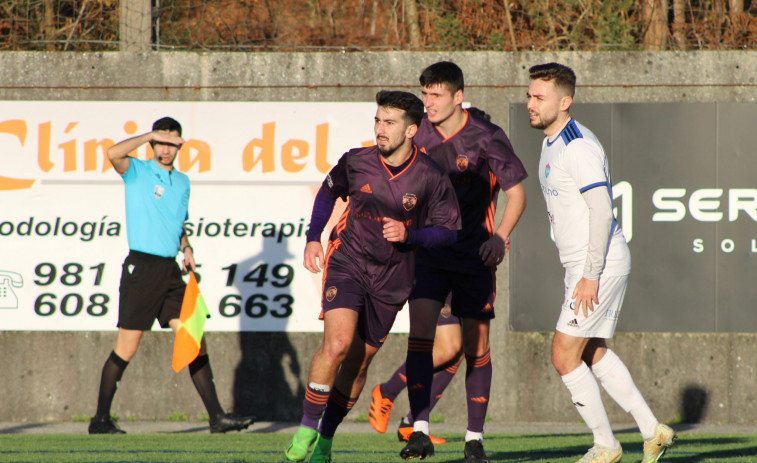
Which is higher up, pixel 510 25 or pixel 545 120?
pixel 510 25

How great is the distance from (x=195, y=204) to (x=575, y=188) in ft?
16.6

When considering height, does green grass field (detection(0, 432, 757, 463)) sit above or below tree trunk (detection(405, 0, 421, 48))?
below

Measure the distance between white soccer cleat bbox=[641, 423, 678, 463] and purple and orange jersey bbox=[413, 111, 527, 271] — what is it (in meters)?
1.61

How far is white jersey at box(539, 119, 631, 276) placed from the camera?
558 cm

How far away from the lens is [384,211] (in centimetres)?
594

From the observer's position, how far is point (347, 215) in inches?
242

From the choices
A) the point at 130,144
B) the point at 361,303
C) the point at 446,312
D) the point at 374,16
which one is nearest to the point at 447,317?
the point at 446,312

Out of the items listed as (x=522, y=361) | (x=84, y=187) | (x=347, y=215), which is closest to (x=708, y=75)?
(x=522, y=361)

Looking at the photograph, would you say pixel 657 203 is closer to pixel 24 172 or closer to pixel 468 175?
pixel 468 175

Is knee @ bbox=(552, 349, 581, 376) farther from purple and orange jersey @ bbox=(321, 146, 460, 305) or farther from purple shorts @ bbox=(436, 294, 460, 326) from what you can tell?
purple shorts @ bbox=(436, 294, 460, 326)

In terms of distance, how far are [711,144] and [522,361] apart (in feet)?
9.05

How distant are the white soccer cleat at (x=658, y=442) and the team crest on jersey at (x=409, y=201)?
1.86 meters

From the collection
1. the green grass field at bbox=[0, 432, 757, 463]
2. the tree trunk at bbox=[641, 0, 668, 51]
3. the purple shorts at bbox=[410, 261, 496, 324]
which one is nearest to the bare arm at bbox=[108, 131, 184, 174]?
the green grass field at bbox=[0, 432, 757, 463]

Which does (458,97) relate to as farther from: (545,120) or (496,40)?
(496,40)
